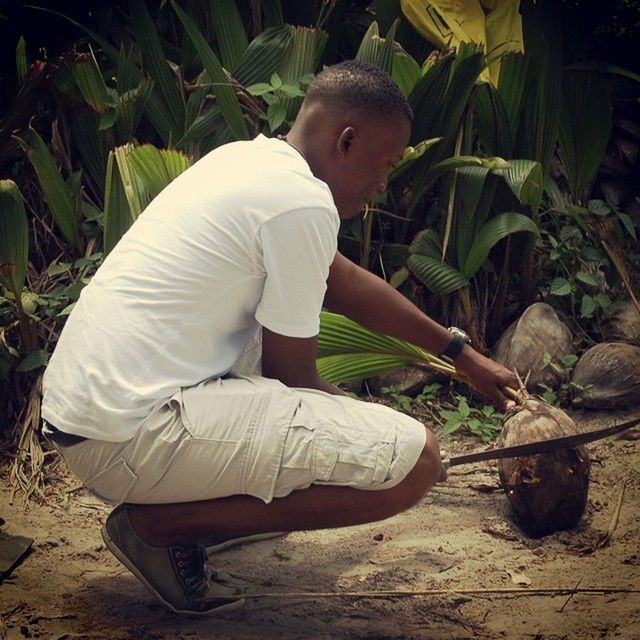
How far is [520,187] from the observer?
3521 mm

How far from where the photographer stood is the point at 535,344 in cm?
374

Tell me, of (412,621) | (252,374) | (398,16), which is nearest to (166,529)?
(252,374)

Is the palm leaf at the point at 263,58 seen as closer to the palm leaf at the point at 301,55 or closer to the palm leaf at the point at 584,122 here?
the palm leaf at the point at 301,55

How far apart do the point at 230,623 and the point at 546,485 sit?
0.97 metres

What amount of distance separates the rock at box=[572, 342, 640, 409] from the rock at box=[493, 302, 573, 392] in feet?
0.45

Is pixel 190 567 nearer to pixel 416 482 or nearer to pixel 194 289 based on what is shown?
pixel 416 482

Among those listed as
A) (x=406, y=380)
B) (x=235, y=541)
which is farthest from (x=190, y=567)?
(x=406, y=380)

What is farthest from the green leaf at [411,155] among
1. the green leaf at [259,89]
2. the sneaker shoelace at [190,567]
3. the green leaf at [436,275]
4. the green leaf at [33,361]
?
the sneaker shoelace at [190,567]

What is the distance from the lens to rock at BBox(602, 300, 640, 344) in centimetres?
391

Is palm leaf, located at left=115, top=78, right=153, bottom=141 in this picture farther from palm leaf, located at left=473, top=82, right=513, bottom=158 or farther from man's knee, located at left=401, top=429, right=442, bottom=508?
man's knee, located at left=401, top=429, right=442, bottom=508

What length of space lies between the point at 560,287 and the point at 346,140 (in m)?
1.87

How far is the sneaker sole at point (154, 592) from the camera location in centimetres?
233

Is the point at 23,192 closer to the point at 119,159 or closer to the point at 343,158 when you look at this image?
the point at 119,159

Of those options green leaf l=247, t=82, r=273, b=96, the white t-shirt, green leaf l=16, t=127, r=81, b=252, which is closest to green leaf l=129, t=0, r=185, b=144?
green leaf l=247, t=82, r=273, b=96
